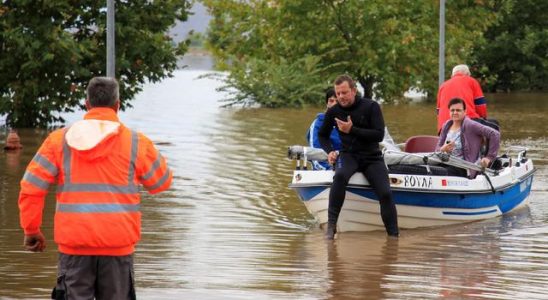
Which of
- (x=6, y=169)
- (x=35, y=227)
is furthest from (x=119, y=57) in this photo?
(x=35, y=227)

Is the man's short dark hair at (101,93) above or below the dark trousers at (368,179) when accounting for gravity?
above

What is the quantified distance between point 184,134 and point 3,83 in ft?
12.7

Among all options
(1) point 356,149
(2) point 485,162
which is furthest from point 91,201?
(2) point 485,162

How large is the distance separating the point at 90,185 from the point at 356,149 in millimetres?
6647

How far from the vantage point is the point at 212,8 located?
1799 inches

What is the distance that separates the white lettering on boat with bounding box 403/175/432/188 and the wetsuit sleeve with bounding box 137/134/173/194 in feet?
23.1

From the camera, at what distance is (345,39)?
147 ft

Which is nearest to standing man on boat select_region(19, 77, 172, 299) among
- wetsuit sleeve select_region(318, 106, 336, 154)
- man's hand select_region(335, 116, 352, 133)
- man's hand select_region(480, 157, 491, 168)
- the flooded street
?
the flooded street

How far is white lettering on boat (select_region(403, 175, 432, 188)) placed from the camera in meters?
14.5

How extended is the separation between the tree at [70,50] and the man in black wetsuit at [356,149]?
14993 mm

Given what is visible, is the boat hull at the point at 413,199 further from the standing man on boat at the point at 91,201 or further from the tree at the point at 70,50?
the tree at the point at 70,50

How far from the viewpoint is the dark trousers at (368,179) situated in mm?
13922

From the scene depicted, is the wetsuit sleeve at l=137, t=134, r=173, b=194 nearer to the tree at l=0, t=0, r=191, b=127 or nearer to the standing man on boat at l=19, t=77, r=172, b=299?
the standing man on boat at l=19, t=77, r=172, b=299

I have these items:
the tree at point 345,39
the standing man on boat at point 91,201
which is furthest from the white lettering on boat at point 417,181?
the tree at point 345,39
